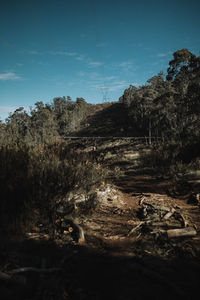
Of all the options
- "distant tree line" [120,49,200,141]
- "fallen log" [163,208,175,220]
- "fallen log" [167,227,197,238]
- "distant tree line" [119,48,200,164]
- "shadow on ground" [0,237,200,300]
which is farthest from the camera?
"distant tree line" [120,49,200,141]

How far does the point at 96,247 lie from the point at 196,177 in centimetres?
722

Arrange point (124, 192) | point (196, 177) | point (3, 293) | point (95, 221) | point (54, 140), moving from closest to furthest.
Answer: point (3, 293) → point (95, 221) → point (54, 140) → point (124, 192) → point (196, 177)

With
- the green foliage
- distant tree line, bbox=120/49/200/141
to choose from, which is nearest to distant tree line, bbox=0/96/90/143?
the green foliage

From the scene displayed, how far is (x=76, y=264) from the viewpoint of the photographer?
9.22 feet

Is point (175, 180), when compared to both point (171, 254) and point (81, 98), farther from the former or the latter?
point (81, 98)

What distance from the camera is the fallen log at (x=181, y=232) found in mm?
3736

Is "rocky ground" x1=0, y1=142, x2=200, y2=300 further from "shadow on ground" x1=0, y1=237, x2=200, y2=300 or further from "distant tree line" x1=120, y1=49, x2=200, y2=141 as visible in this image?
"distant tree line" x1=120, y1=49, x2=200, y2=141

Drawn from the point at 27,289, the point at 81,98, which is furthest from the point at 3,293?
the point at 81,98

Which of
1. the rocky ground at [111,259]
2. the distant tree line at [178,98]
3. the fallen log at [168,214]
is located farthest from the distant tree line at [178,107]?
the rocky ground at [111,259]

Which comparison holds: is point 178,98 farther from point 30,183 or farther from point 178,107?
point 30,183

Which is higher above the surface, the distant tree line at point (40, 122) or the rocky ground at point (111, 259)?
the distant tree line at point (40, 122)

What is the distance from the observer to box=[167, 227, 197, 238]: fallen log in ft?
12.3

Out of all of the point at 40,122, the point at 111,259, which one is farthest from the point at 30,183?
the point at 40,122

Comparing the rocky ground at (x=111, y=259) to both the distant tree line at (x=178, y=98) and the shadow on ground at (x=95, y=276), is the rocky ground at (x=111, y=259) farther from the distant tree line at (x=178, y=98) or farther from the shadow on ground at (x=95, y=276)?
the distant tree line at (x=178, y=98)
